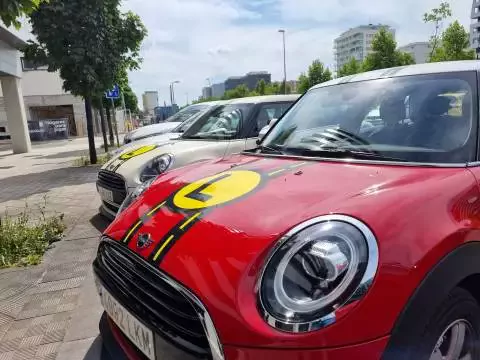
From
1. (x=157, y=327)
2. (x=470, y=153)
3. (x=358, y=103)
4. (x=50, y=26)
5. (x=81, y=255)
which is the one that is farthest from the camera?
(x=50, y=26)

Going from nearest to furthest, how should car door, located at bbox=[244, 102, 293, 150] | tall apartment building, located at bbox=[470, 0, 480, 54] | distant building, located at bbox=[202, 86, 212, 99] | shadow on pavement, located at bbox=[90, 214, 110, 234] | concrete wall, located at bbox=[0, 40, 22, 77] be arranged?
shadow on pavement, located at bbox=[90, 214, 110, 234], car door, located at bbox=[244, 102, 293, 150], concrete wall, located at bbox=[0, 40, 22, 77], tall apartment building, located at bbox=[470, 0, 480, 54], distant building, located at bbox=[202, 86, 212, 99]

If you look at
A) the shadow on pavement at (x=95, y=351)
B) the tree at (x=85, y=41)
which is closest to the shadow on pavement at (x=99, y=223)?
the shadow on pavement at (x=95, y=351)

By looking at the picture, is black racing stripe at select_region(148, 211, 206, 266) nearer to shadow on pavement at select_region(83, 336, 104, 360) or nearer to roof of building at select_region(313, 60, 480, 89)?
shadow on pavement at select_region(83, 336, 104, 360)

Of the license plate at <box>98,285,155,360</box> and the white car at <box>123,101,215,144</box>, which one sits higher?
the white car at <box>123,101,215,144</box>

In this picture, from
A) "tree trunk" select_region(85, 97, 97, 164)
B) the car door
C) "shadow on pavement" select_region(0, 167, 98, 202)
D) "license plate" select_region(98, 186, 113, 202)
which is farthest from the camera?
"tree trunk" select_region(85, 97, 97, 164)

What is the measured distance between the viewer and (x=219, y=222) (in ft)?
5.52

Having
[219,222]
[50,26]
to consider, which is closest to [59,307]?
[219,222]

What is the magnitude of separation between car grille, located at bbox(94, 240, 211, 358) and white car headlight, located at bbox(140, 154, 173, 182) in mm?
2443

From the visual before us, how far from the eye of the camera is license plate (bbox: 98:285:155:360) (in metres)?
1.61

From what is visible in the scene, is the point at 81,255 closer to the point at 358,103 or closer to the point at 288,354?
the point at 358,103

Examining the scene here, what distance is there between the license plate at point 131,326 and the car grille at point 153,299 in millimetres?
36

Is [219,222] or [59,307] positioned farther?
[59,307]

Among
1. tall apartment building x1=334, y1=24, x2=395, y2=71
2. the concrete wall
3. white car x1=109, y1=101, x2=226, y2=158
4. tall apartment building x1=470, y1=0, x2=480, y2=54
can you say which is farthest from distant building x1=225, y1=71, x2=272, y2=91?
white car x1=109, y1=101, x2=226, y2=158

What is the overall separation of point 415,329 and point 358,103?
5.37ft
